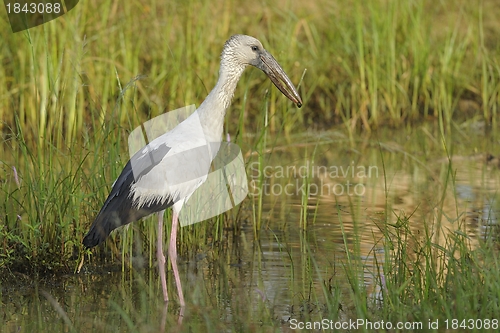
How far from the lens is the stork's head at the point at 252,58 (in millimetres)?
4805

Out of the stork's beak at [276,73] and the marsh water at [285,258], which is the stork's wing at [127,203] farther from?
the stork's beak at [276,73]

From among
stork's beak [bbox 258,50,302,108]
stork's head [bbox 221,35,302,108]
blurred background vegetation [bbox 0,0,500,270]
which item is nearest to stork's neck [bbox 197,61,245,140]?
stork's head [bbox 221,35,302,108]

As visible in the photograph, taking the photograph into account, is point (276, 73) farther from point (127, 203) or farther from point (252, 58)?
point (127, 203)

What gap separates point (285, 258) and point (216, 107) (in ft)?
3.16

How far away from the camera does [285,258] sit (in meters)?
4.91

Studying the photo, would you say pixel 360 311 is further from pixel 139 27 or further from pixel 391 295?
pixel 139 27

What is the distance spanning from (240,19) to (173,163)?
534 cm

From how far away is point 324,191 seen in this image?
6.41 metres

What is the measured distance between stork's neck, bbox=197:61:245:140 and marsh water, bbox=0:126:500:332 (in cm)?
54

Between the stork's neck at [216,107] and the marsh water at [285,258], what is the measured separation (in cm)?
54

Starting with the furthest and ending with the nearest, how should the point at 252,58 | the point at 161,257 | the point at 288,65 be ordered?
the point at 288,65, the point at 252,58, the point at 161,257

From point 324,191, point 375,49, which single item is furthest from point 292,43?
point 324,191

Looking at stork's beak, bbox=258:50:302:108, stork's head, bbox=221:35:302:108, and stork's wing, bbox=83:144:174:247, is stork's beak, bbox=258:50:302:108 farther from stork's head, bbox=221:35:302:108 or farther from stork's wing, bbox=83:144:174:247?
stork's wing, bbox=83:144:174:247

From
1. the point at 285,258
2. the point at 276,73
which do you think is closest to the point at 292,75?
the point at 276,73
